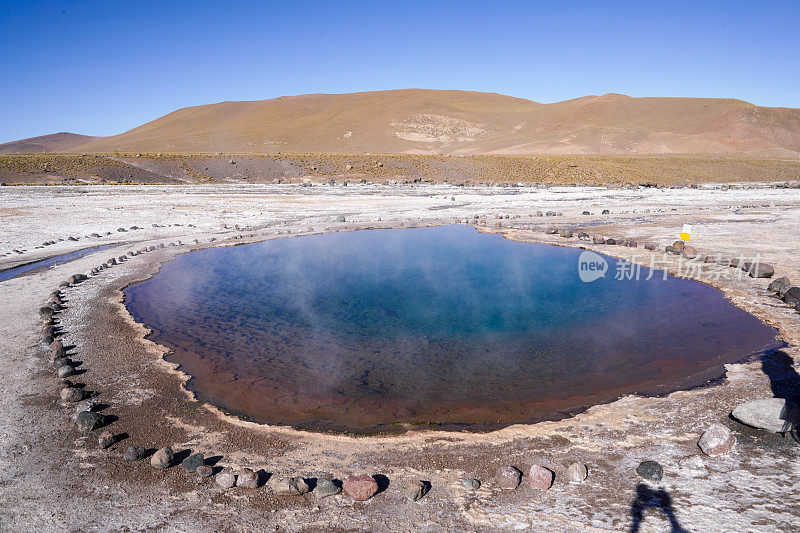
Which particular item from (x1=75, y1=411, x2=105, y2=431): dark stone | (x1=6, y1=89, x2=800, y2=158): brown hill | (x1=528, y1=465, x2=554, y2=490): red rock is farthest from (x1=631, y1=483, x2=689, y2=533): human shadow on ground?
(x1=6, y1=89, x2=800, y2=158): brown hill

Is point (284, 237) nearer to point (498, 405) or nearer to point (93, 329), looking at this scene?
point (93, 329)

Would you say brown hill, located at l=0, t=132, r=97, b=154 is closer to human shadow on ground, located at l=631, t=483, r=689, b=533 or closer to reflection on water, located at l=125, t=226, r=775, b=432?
reflection on water, located at l=125, t=226, r=775, b=432

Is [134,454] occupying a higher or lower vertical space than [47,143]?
lower

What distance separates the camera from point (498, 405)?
678 cm

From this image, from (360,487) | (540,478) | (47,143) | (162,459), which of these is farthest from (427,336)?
(47,143)

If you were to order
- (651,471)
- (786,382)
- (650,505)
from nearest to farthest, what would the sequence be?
(650,505) → (651,471) → (786,382)

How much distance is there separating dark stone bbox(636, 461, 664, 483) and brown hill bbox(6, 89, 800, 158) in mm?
82879

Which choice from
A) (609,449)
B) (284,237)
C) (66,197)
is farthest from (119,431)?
(66,197)

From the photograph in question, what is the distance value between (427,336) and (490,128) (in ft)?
336

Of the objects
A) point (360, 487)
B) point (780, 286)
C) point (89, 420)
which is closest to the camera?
point (360, 487)

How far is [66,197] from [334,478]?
113 ft

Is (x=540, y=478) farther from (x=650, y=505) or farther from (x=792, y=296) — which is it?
(x=792, y=296)

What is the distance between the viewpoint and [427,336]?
9320 mm

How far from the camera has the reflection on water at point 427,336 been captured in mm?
6980
